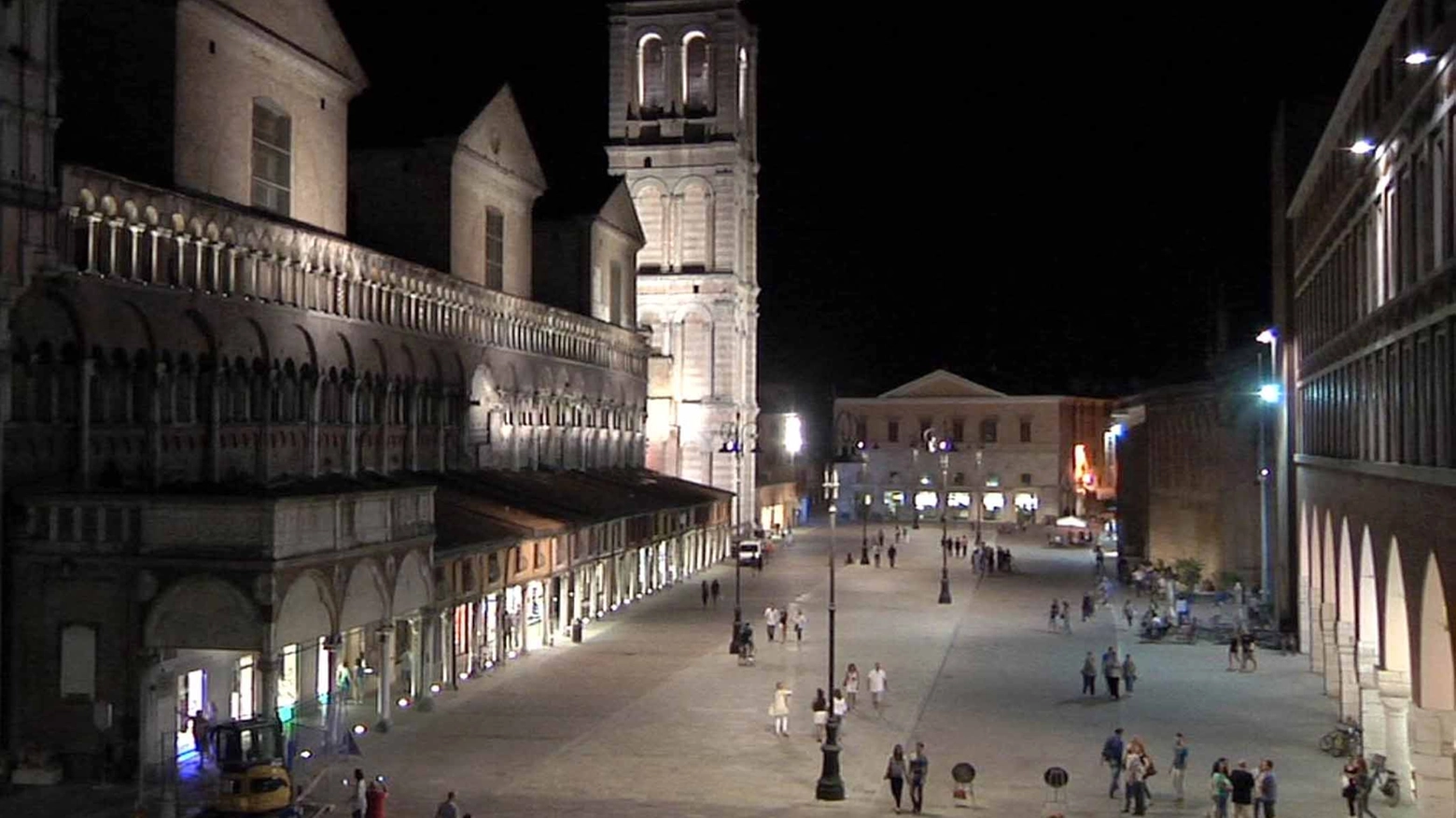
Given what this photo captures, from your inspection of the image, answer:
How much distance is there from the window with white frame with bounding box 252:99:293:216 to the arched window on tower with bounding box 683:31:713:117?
172 feet

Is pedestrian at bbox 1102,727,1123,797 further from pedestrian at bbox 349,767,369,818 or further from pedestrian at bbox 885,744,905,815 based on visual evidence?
pedestrian at bbox 349,767,369,818

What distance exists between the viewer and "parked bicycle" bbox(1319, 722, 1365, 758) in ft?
108

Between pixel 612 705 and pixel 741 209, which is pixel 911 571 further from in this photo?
pixel 612 705

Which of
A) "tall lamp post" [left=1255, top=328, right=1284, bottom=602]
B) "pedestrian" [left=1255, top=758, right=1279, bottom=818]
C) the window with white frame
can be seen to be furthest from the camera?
"tall lamp post" [left=1255, top=328, right=1284, bottom=602]

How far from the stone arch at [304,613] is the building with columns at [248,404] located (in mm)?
84

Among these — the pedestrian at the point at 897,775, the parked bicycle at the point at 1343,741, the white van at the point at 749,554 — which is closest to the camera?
the pedestrian at the point at 897,775

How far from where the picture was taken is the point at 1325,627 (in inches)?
1630

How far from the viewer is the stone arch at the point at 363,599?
107ft

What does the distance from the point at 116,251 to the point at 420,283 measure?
17.6m

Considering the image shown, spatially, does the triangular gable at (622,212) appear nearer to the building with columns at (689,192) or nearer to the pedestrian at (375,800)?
the building with columns at (689,192)

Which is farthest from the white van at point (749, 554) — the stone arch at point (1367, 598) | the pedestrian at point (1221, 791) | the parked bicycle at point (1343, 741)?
the pedestrian at point (1221, 791)

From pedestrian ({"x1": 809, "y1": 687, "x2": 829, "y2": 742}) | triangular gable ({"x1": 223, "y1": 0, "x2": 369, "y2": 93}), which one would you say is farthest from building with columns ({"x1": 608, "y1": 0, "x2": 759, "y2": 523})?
pedestrian ({"x1": 809, "y1": 687, "x2": 829, "y2": 742})

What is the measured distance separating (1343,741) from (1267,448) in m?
26.0

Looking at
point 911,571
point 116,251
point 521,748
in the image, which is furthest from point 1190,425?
point 116,251
